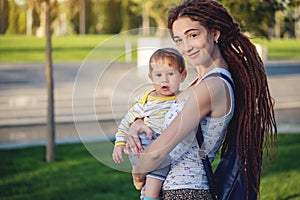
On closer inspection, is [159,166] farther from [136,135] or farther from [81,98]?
[81,98]

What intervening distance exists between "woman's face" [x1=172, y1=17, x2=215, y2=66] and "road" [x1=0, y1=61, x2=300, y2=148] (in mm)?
67

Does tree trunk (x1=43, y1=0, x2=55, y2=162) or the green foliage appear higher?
tree trunk (x1=43, y1=0, x2=55, y2=162)

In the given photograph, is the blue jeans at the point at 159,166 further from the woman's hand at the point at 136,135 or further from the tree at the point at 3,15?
the tree at the point at 3,15

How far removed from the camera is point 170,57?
8.23 feet

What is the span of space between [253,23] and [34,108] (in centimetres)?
812

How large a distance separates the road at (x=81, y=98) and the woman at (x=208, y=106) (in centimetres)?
12

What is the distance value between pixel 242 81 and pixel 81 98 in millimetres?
669

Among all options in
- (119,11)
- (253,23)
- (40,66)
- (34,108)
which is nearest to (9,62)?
(40,66)

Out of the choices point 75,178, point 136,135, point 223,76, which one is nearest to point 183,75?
point 223,76

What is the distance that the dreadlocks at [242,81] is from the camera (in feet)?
8.74

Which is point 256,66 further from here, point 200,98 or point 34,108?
point 34,108

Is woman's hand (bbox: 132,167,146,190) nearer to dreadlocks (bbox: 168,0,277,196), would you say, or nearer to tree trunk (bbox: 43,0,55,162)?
dreadlocks (bbox: 168,0,277,196)

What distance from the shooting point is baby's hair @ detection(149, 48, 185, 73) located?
2500 millimetres

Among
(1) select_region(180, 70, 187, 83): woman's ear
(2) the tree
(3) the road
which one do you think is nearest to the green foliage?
(2) the tree
